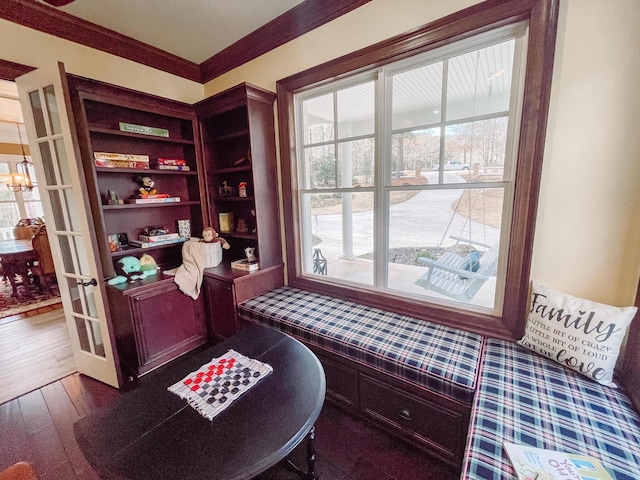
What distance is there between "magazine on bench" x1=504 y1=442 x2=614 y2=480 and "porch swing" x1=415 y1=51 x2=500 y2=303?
3.15 feet

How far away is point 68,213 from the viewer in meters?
1.90

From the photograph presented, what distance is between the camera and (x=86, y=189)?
5.83ft

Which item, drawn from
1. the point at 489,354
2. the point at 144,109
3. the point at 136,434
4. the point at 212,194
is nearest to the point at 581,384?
the point at 489,354

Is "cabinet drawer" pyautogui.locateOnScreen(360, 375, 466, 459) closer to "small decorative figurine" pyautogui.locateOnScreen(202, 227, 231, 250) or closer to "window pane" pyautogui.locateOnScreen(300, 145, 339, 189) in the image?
"window pane" pyautogui.locateOnScreen(300, 145, 339, 189)

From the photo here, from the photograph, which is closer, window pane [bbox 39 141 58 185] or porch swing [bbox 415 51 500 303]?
porch swing [bbox 415 51 500 303]

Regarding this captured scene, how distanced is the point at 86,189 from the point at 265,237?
4.20ft

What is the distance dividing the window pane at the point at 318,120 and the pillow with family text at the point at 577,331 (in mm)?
1790

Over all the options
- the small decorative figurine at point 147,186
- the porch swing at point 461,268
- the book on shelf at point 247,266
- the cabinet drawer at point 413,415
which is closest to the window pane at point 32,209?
the small decorative figurine at point 147,186

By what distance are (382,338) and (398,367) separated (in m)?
0.21

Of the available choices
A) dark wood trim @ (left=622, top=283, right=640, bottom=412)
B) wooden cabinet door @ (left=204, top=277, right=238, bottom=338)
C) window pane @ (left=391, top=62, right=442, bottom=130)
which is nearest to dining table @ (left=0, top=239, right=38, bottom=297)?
wooden cabinet door @ (left=204, top=277, right=238, bottom=338)

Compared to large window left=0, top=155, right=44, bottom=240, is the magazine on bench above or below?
below

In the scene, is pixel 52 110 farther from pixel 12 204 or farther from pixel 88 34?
pixel 12 204

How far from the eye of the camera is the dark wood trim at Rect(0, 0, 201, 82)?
5.88 feet

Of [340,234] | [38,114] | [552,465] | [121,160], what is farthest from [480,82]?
[38,114]
